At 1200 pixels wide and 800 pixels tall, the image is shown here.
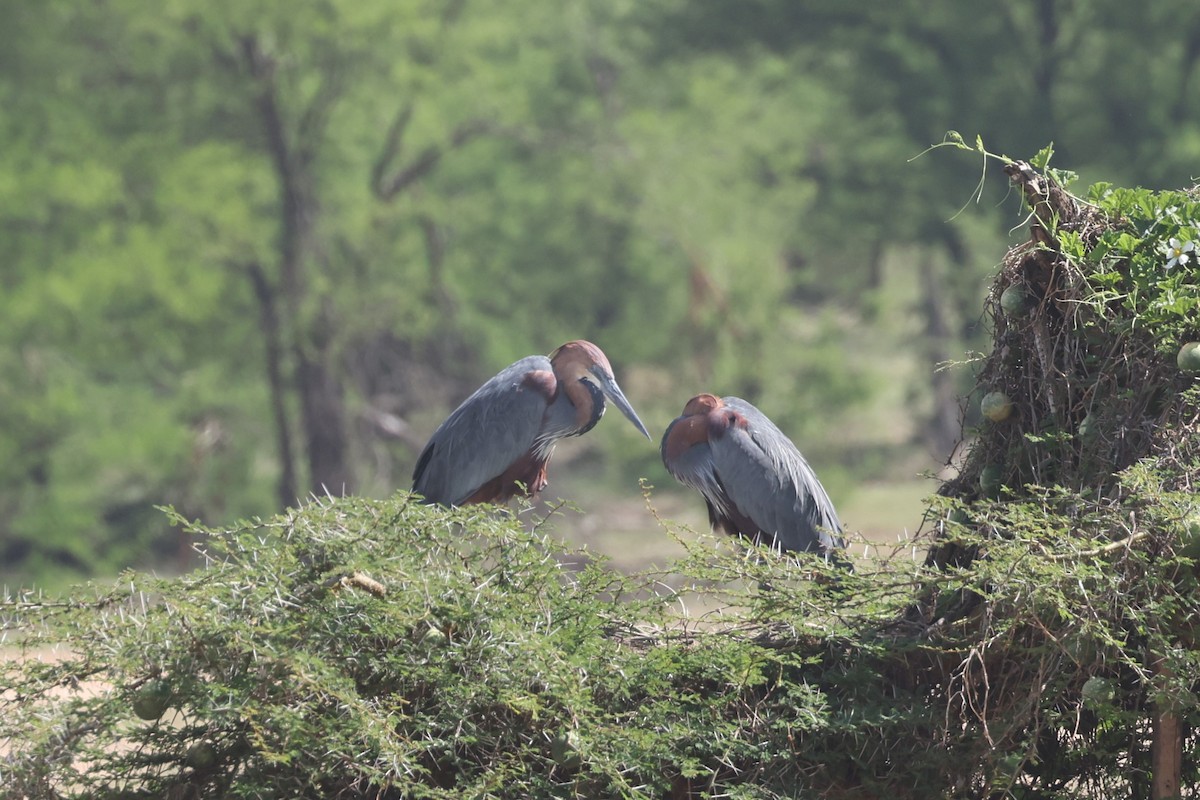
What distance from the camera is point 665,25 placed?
86.6 ft

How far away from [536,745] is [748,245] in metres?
20.9

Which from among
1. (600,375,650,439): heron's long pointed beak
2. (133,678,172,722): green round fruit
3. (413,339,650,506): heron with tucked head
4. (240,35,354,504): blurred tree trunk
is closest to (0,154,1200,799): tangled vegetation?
(133,678,172,722): green round fruit

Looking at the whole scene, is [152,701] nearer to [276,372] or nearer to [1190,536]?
[1190,536]

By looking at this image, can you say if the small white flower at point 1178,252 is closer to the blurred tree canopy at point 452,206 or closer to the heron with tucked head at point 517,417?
the heron with tucked head at point 517,417

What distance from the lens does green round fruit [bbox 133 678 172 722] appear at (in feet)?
12.3

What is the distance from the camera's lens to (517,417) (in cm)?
775

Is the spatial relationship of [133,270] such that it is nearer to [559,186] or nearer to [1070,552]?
[559,186]

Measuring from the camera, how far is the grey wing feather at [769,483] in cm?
702

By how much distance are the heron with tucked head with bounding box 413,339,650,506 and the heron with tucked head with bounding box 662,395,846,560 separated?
1.91 feet

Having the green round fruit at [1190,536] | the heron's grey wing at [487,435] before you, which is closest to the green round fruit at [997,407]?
the green round fruit at [1190,536]

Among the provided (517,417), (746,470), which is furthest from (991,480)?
(517,417)

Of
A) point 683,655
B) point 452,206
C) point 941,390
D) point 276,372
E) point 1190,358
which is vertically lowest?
point 941,390

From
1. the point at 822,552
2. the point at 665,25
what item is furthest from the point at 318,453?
the point at 822,552

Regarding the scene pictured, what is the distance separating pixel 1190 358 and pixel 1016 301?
63cm
